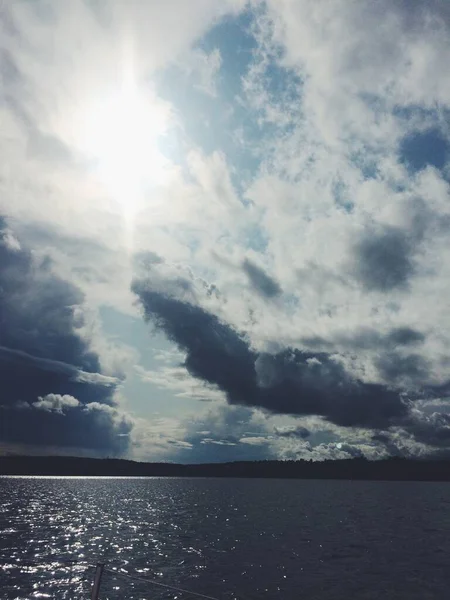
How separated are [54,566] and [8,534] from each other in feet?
85.4

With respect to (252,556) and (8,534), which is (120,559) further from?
(8,534)

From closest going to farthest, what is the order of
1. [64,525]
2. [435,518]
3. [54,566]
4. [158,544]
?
[54,566]
[158,544]
[64,525]
[435,518]

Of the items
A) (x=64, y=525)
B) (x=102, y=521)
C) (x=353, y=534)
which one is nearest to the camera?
(x=353, y=534)

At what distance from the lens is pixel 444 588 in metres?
39.1

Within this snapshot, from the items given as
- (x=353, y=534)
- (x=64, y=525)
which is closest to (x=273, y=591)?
(x=353, y=534)

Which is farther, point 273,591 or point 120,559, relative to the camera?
point 120,559

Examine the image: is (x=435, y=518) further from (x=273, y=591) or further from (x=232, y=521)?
(x=273, y=591)

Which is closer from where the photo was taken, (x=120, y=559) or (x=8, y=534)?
(x=120, y=559)

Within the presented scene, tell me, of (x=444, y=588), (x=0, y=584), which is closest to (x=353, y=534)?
(x=444, y=588)

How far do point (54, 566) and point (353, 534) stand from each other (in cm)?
4593

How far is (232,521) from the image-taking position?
8838 cm

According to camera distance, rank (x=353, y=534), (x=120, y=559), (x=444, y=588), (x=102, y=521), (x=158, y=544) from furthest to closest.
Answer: (x=102, y=521), (x=353, y=534), (x=158, y=544), (x=120, y=559), (x=444, y=588)

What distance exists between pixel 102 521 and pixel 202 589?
5356 centimetres

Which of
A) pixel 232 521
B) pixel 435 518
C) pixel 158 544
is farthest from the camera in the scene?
pixel 435 518
